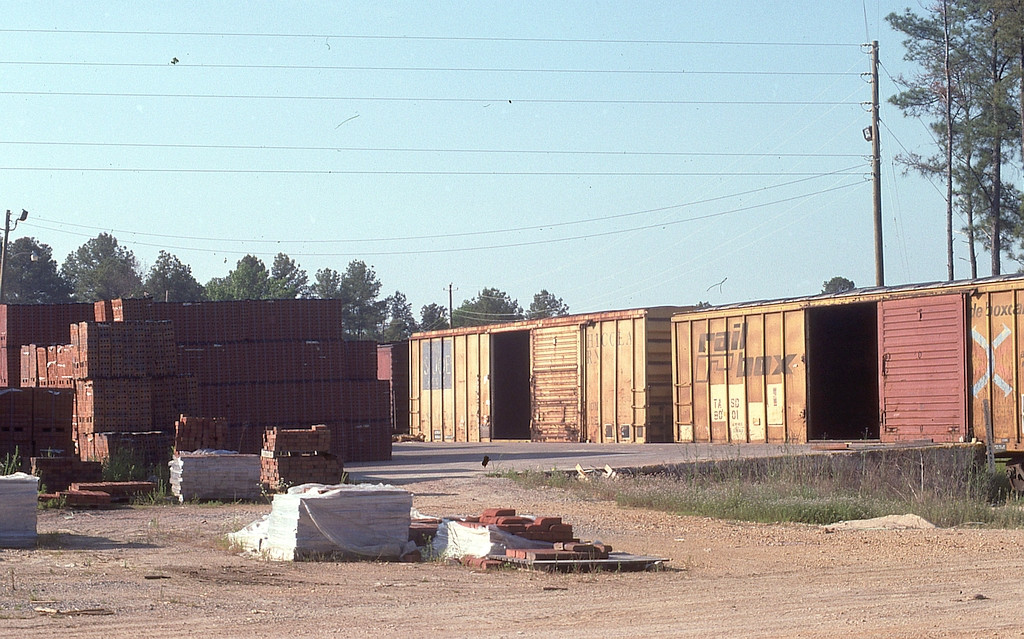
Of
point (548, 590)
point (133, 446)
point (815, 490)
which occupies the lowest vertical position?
point (548, 590)

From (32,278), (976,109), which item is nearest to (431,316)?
(32,278)

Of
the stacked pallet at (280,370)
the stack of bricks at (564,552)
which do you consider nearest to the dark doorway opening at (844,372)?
the stacked pallet at (280,370)

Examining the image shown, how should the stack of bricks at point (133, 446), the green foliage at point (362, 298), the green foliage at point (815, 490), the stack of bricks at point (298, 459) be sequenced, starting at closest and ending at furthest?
the green foliage at point (815, 490) < the stack of bricks at point (298, 459) < the stack of bricks at point (133, 446) < the green foliage at point (362, 298)

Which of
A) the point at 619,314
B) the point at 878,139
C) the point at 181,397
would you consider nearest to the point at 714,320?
the point at 619,314

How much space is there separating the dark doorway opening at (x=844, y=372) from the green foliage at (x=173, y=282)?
7552cm

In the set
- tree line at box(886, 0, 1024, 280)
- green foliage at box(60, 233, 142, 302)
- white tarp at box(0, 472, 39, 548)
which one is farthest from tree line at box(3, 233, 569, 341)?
white tarp at box(0, 472, 39, 548)

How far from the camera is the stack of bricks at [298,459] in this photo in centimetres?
1664

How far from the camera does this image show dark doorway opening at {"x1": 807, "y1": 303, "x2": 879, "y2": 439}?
2198 centimetres

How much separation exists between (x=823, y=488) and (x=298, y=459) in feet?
24.1

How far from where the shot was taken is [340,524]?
10523 mm

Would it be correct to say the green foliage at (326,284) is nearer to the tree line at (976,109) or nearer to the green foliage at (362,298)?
the green foliage at (362,298)

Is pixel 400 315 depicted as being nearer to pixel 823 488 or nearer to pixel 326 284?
pixel 326 284

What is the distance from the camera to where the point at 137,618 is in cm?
728

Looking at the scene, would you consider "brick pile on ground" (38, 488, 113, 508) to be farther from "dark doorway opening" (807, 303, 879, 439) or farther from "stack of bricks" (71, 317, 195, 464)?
"dark doorway opening" (807, 303, 879, 439)
